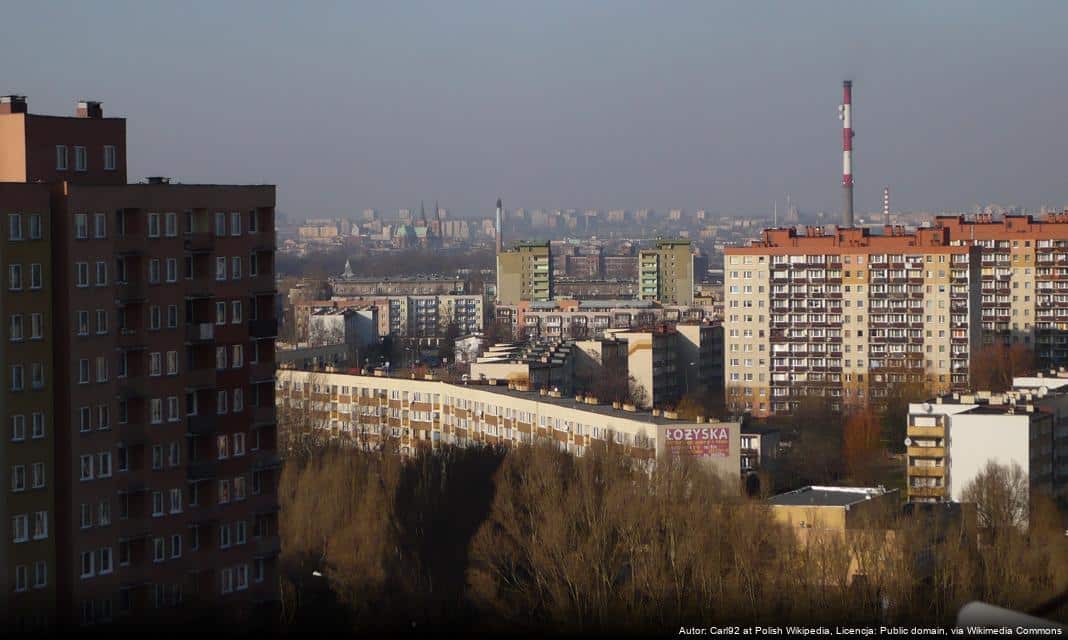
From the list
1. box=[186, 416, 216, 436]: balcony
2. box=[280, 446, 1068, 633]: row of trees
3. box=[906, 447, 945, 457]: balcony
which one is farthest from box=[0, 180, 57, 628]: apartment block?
box=[906, 447, 945, 457]: balcony

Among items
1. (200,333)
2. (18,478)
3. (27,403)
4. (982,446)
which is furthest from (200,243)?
(982,446)

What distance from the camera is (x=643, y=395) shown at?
58.2 feet

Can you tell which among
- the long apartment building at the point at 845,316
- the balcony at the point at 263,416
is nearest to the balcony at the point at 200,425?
the balcony at the point at 263,416

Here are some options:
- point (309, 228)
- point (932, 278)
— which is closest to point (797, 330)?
point (932, 278)

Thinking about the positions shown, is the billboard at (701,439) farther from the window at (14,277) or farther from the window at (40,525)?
the window at (14,277)

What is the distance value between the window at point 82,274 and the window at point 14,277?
0.61 ft

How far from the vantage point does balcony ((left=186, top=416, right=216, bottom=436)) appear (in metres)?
5.83

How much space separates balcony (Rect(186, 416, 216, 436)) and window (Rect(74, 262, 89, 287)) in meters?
0.63

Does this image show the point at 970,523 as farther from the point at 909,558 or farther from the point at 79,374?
the point at 79,374

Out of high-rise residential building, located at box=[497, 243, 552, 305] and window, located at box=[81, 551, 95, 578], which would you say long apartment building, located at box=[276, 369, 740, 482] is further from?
high-rise residential building, located at box=[497, 243, 552, 305]

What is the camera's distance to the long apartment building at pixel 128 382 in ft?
17.6

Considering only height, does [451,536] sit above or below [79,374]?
below

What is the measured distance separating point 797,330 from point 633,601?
38.3 ft

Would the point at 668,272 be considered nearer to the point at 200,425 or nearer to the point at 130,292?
the point at 200,425
